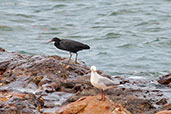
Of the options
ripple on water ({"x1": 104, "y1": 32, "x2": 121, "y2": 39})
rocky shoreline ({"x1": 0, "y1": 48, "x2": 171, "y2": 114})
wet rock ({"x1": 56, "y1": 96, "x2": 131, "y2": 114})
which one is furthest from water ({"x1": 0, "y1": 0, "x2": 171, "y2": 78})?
wet rock ({"x1": 56, "y1": 96, "x2": 131, "y2": 114})

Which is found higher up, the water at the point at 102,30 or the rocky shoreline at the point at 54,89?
the rocky shoreline at the point at 54,89

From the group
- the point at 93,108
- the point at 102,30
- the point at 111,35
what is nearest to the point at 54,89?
the point at 93,108

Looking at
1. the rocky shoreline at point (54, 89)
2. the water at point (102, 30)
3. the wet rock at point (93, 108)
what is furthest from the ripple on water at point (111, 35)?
the wet rock at point (93, 108)

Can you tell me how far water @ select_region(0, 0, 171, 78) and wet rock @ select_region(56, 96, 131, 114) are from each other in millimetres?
7118

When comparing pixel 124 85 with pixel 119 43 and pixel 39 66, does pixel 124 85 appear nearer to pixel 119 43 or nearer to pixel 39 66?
pixel 39 66

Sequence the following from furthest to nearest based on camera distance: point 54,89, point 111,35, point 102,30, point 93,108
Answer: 1. point 102,30
2. point 111,35
3. point 54,89
4. point 93,108

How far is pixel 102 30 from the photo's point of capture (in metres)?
25.1

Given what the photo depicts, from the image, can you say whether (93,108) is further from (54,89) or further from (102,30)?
(102,30)

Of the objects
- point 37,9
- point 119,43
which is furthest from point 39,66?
point 37,9

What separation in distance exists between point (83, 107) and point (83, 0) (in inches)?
1062

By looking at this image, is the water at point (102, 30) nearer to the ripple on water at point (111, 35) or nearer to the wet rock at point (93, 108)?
the ripple on water at point (111, 35)

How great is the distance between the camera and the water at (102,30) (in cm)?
1798

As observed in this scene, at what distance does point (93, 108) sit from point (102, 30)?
696 inches

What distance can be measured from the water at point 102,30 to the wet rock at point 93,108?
7.12m
